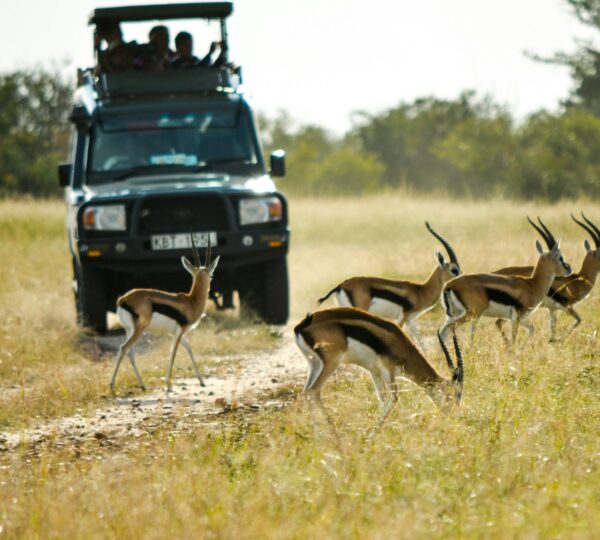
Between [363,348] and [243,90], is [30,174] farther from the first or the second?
[363,348]

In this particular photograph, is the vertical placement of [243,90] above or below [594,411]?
above

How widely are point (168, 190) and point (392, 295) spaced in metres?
2.52

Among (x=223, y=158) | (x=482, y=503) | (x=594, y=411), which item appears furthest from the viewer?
(x=223, y=158)

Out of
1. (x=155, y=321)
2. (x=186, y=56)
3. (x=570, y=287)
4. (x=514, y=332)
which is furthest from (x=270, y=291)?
(x=514, y=332)

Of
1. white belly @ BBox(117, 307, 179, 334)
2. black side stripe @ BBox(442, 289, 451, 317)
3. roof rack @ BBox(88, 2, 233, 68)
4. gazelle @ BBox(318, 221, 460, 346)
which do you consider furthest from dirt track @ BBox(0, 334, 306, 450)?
roof rack @ BBox(88, 2, 233, 68)

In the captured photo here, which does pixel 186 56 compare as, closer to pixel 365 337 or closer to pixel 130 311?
pixel 130 311

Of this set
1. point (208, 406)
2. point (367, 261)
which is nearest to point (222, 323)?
point (208, 406)

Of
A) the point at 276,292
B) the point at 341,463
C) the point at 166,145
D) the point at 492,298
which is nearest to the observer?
the point at 341,463

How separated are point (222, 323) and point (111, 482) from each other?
20.3ft

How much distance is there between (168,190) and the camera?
430 inches

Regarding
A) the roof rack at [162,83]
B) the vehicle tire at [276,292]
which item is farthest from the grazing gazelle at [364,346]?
the roof rack at [162,83]

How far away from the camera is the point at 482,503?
5.00 m

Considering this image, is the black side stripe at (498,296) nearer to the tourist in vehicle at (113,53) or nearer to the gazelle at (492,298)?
the gazelle at (492,298)

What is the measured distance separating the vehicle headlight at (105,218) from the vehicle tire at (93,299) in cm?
47
